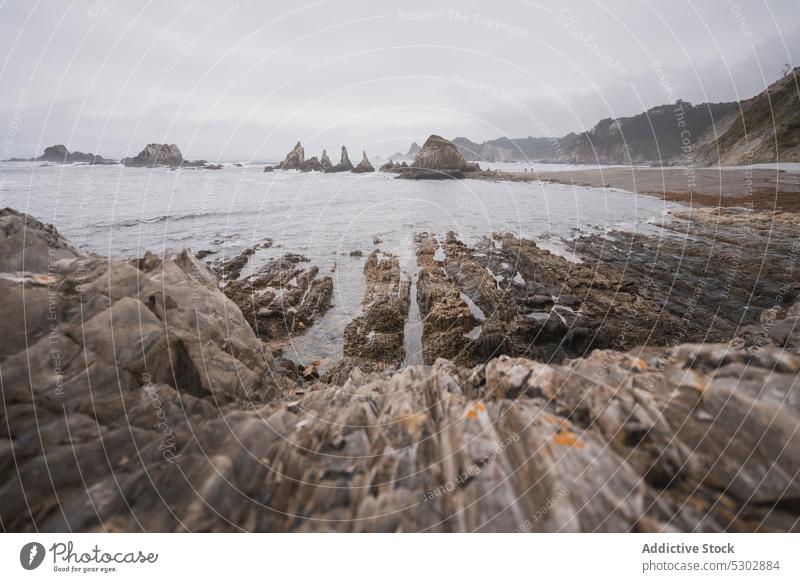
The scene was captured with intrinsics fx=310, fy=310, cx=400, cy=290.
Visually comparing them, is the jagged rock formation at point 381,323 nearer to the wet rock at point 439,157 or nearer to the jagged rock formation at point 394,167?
the wet rock at point 439,157

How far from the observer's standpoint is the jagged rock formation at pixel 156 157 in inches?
4269

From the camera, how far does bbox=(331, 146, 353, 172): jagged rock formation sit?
123m

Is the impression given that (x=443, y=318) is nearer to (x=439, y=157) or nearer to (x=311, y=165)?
(x=439, y=157)

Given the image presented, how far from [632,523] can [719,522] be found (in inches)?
37.6

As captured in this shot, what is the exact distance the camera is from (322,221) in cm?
3459

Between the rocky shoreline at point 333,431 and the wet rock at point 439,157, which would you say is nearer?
the rocky shoreline at point 333,431

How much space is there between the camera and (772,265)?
16750 mm

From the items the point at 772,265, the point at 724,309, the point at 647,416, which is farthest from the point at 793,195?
the point at 647,416

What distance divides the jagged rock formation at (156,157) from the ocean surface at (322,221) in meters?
66.5

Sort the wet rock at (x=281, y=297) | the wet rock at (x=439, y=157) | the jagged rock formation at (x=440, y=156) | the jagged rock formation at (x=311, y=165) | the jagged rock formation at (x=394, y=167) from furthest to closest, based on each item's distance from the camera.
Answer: the jagged rock formation at (x=311, y=165)
the jagged rock formation at (x=394, y=167)
the jagged rock formation at (x=440, y=156)
the wet rock at (x=439, y=157)
the wet rock at (x=281, y=297)

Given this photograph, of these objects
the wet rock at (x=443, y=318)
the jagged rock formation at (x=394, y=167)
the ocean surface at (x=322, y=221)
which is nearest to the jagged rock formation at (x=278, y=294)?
the ocean surface at (x=322, y=221)
